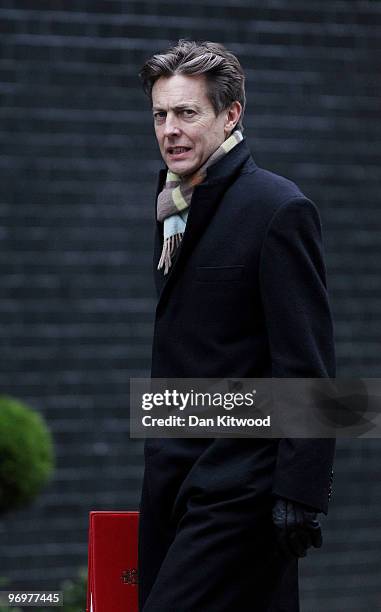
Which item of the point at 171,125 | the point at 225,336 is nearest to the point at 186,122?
the point at 171,125

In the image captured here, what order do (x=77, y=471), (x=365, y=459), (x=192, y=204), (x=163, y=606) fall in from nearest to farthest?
1. (x=163, y=606)
2. (x=192, y=204)
3. (x=77, y=471)
4. (x=365, y=459)

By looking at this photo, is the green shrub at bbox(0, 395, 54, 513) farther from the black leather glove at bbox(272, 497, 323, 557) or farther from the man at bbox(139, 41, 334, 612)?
the black leather glove at bbox(272, 497, 323, 557)

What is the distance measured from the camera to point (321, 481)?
10.4ft

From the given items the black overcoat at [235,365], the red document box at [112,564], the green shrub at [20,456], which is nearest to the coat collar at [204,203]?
the black overcoat at [235,365]

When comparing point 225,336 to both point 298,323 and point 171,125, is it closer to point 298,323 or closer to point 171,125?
point 298,323

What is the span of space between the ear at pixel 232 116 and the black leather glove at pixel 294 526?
38.6 inches

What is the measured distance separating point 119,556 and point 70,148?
435 cm

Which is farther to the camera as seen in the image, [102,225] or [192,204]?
[102,225]

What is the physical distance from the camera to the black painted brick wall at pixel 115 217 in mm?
7496

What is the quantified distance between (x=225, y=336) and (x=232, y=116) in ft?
1.96

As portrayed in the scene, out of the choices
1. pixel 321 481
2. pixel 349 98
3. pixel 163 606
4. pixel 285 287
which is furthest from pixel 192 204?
Answer: pixel 349 98

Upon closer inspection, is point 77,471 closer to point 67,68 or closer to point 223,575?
point 67,68

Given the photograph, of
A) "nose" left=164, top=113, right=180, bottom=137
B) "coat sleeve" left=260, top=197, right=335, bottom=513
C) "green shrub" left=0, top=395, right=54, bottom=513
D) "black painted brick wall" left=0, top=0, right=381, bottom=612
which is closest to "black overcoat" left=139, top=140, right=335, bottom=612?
"coat sleeve" left=260, top=197, right=335, bottom=513

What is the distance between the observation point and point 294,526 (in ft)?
10.1
